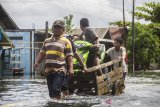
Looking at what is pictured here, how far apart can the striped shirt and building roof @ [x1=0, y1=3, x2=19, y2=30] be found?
27.4m

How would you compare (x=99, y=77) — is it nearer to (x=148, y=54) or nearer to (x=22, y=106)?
(x=22, y=106)

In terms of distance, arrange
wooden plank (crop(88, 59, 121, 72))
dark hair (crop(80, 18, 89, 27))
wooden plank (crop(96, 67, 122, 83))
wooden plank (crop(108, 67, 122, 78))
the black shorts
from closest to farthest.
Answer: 1. the black shorts
2. wooden plank (crop(88, 59, 121, 72))
3. wooden plank (crop(96, 67, 122, 83))
4. wooden plank (crop(108, 67, 122, 78))
5. dark hair (crop(80, 18, 89, 27))

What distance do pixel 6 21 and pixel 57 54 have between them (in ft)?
103

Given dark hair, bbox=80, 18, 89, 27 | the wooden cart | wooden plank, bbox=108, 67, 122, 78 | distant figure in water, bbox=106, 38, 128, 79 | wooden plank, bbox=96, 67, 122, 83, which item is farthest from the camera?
distant figure in water, bbox=106, 38, 128, 79

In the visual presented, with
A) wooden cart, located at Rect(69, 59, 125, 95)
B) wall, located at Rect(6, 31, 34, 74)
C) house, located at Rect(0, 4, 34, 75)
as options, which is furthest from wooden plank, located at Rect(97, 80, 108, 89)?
wall, located at Rect(6, 31, 34, 74)

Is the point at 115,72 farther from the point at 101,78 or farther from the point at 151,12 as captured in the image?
the point at 151,12

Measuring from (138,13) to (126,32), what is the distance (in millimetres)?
2731

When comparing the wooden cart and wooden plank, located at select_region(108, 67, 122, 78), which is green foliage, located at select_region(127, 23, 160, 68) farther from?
the wooden cart

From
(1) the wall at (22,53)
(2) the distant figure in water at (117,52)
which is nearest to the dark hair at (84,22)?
(2) the distant figure in water at (117,52)

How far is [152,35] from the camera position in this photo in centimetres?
5366

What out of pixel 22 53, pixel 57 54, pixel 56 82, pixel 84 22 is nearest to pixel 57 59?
pixel 57 54

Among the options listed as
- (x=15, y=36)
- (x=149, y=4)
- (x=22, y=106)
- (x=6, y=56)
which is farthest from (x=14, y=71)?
(x=22, y=106)

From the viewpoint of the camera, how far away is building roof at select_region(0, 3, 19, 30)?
3719 cm

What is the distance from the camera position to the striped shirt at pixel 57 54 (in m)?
8.82
